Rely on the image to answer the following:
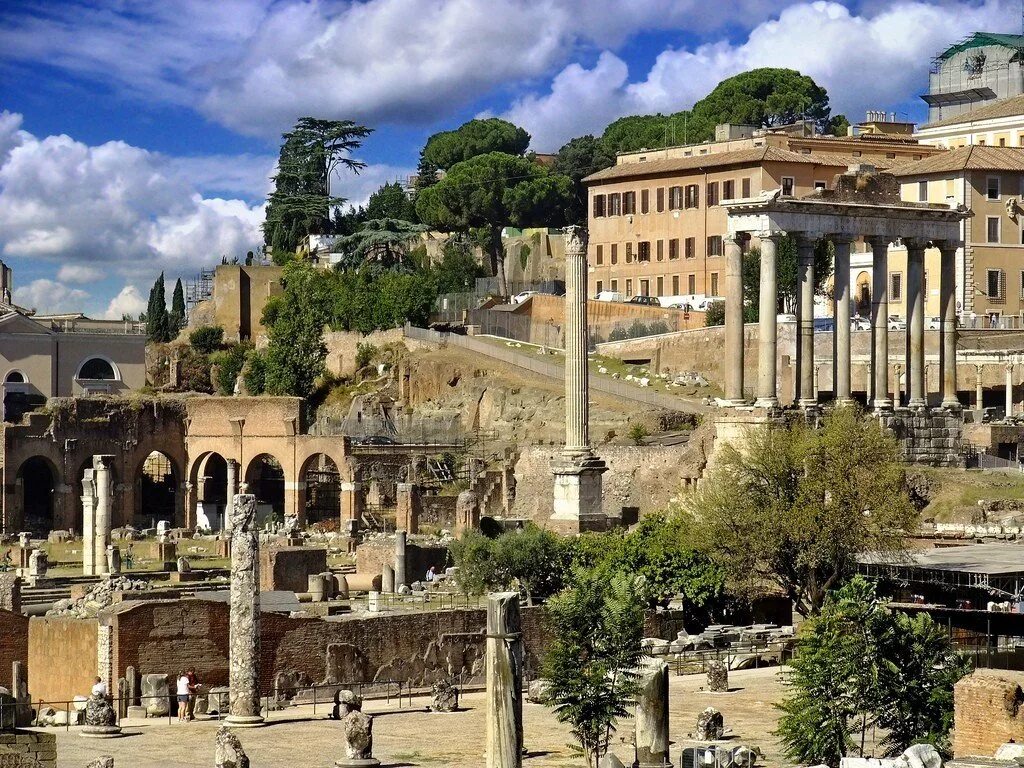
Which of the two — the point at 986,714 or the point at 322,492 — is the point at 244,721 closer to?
the point at 986,714

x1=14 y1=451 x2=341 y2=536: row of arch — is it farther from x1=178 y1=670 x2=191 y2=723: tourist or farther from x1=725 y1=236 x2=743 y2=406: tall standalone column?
x1=178 y1=670 x2=191 y2=723: tourist

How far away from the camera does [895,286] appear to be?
259 feet

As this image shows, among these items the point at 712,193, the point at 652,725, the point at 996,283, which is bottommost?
the point at 652,725

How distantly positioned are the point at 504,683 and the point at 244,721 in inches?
425

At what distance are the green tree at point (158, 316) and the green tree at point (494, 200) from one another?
14.4 m

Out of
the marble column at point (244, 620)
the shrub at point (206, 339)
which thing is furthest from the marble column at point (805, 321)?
the shrub at point (206, 339)

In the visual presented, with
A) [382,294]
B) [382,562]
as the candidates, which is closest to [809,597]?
[382,562]

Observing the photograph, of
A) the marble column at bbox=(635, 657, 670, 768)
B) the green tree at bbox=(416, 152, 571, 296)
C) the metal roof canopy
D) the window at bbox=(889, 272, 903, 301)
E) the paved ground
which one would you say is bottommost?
the paved ground

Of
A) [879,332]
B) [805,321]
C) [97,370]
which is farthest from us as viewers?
[97,370]

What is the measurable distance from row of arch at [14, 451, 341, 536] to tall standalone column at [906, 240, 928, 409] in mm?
23020

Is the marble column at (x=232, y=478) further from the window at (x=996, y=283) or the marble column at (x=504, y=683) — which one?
the marble column at (x=504, y=683)

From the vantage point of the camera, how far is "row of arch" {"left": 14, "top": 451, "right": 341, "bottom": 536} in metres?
75.6

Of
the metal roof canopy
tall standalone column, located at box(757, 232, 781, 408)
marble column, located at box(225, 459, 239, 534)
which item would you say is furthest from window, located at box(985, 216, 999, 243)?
the metal roof canopy

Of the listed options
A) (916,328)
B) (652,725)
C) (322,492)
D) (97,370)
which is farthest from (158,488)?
(652,725)
